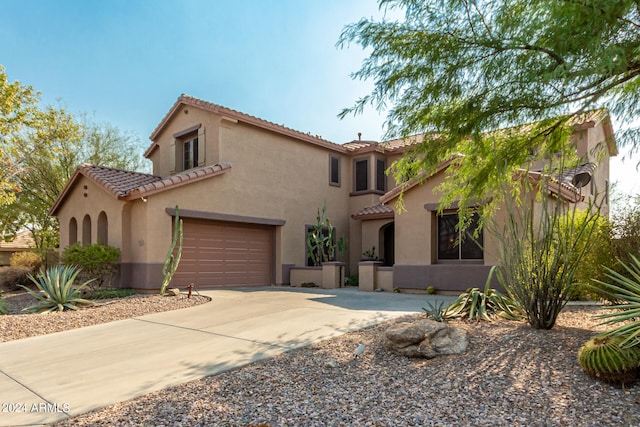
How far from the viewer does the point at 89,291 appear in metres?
13.5

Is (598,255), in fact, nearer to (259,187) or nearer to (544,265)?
(544,265)

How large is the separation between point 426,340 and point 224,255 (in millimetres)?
11312

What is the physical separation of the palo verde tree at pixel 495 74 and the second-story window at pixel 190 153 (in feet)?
36.6

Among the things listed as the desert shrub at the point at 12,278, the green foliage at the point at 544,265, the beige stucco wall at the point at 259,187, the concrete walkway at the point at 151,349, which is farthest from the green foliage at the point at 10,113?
the green foliage at the point at 544,265

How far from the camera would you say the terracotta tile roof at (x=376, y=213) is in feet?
58.1

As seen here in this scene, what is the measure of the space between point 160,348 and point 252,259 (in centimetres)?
1009

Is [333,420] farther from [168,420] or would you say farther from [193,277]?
[193,277]

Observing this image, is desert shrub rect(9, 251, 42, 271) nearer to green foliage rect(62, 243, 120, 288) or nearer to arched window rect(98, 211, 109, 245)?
arched window rect(98, 211, 109, 245)

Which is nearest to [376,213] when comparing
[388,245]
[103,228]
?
[388,245]

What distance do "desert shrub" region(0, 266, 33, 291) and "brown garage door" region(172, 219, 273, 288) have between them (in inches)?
358

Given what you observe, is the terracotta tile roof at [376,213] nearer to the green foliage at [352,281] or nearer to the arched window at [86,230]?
the green foliage at [352,281]

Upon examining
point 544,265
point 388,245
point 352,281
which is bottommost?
point 352,281

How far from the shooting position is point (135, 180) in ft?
51.1

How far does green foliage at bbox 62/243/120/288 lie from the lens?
13.4 meters
